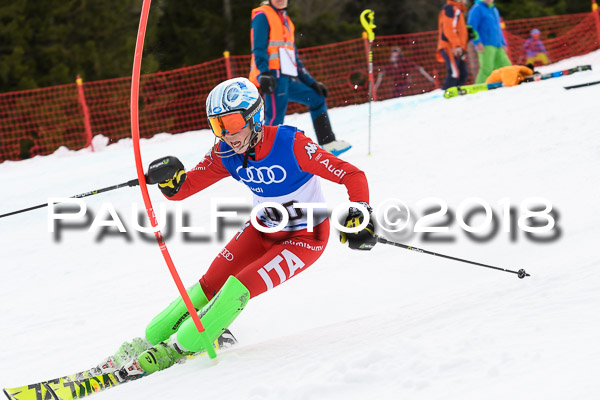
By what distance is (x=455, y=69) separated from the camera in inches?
439

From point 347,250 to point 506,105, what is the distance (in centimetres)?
442

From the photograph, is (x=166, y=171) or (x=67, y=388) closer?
(x=67, y=388)

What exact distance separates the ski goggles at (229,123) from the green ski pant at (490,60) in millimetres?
7749

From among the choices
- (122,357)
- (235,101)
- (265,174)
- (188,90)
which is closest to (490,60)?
(188,90)

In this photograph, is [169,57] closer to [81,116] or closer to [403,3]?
[81,116]

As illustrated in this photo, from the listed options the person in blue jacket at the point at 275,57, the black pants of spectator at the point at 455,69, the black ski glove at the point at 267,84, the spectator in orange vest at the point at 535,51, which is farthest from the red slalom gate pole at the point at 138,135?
the spectator in orange vest at the point at 535,51

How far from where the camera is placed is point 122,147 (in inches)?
495

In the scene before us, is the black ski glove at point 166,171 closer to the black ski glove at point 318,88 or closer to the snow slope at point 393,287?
the snow slope at point 393,287

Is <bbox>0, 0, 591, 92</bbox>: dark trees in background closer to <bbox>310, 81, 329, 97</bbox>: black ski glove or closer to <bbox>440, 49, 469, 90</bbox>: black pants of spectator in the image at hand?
<bbox>440, 49, 469, 90</bbox>: black pants of spectator

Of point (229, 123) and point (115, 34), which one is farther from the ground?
point (115, 34)

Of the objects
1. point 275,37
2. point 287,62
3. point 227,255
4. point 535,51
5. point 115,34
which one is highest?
point 115,34

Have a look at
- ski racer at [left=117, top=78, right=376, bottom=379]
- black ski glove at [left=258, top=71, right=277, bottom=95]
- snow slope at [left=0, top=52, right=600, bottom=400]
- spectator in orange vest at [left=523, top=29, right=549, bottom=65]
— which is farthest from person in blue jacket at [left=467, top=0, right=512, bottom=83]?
ski racer at [left=117, top=78, right=376, bottom=379]

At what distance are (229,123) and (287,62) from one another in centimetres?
372

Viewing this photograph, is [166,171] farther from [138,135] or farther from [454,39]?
[454,39]
